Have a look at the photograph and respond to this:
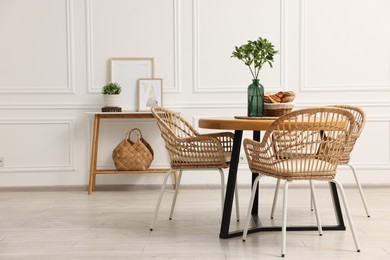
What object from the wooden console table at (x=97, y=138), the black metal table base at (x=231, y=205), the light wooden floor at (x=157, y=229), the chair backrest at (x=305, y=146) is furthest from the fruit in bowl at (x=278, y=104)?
the wooden console table at (x=97, y=138)

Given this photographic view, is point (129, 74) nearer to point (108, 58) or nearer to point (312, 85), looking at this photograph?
point (108, 58)

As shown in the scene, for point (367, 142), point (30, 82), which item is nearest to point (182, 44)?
point (30, 82)

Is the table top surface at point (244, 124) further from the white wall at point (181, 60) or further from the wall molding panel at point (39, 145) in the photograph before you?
the wall molding panel at point (39, 145)

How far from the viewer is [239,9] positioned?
203 inches

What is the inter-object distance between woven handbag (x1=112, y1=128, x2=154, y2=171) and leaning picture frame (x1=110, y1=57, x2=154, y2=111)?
0.39 m

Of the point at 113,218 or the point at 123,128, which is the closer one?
the point at 113,218

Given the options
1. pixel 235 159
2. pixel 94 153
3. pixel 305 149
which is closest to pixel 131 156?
pixel 94 153

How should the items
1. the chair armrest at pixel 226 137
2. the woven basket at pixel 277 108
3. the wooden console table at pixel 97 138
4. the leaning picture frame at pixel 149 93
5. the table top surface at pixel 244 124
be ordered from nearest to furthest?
the table top surface at pixel 244 124, the woven basket at pixel 277 108, the chair armrest at pixel 226 137, the wooden console table at pixel 97 138, the leaning picture frame at pixel 149 93

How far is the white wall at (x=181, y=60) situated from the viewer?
5.16m

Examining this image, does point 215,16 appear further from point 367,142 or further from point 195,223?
point 195,223

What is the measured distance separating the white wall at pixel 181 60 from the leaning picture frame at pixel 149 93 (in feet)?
0.32

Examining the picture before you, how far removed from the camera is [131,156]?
193 inches

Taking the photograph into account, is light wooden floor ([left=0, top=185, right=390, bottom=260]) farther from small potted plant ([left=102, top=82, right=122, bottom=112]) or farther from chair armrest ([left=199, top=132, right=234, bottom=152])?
small potted plant ([left=102, top=82, right=122, bottom=112])

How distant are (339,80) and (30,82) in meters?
2.73
